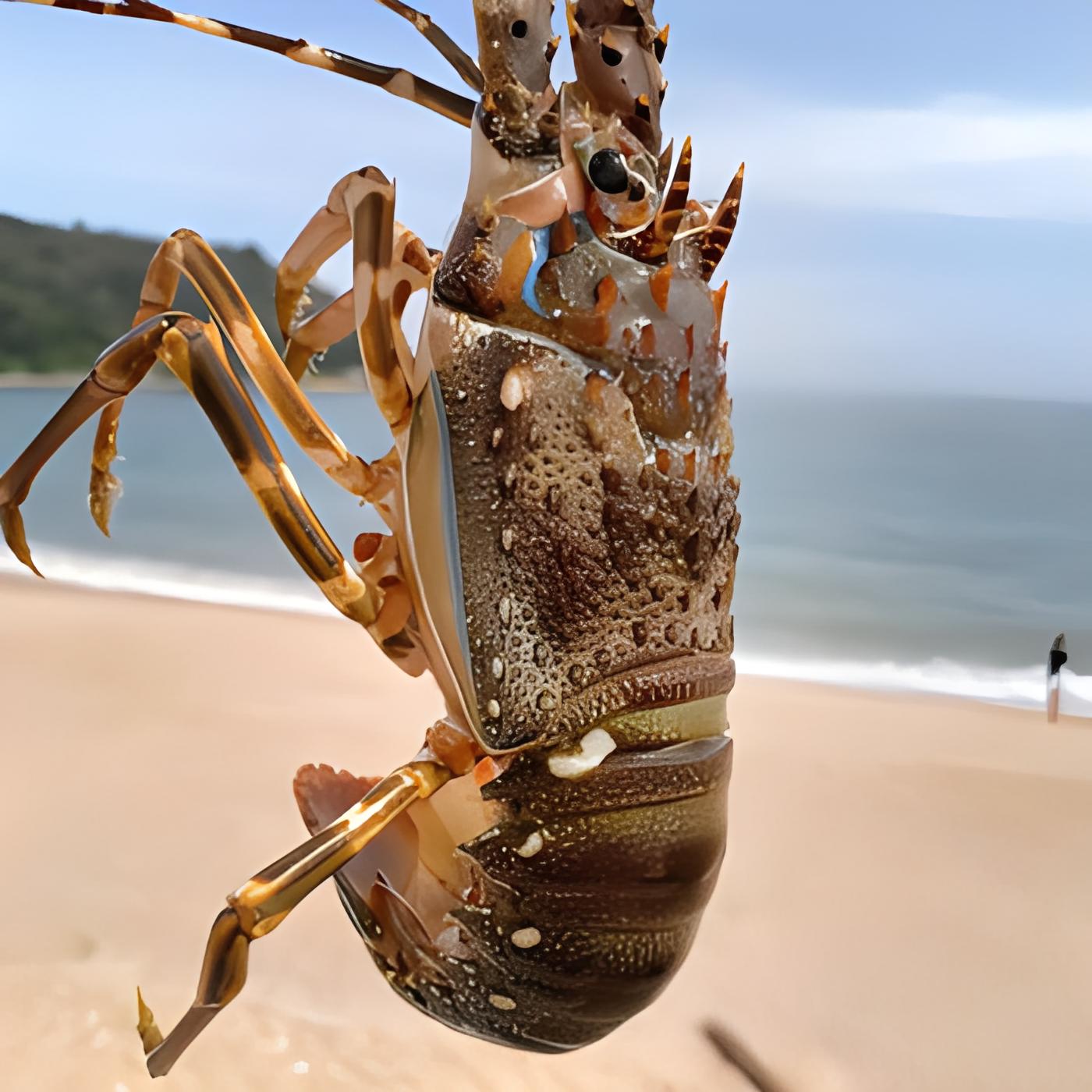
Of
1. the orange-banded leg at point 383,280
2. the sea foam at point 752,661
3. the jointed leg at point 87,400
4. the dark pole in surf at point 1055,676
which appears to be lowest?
the sea foam at point 752,661

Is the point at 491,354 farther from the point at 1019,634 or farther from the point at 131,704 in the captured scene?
the point at 1019,634

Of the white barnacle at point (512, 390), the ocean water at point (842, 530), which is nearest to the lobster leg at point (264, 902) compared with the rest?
the white barnacle at point (512, 390)

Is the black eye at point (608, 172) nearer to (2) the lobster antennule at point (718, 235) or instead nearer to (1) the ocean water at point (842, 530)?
(2) the lobster antennule at point (718, 235)

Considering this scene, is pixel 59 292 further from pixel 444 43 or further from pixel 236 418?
pixel 236 418

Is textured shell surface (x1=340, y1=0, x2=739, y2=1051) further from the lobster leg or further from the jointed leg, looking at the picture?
the jointed leg

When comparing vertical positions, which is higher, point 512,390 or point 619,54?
point 619,54

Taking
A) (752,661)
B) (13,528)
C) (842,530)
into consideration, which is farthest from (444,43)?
(842,530)

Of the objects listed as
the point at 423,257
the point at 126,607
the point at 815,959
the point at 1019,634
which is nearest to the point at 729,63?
the point at 1019,634
